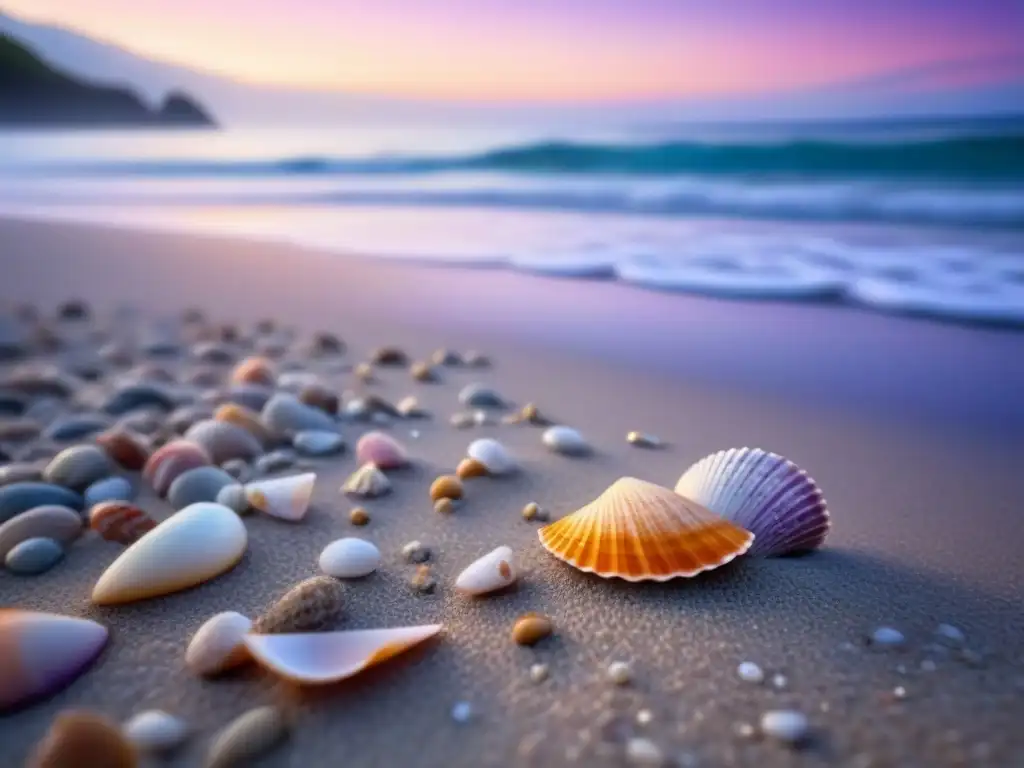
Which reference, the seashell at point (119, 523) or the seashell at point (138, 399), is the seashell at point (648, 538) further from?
the seashell at point (138, 399)

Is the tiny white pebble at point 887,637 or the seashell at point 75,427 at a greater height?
the tiny white pebble at point 887,637

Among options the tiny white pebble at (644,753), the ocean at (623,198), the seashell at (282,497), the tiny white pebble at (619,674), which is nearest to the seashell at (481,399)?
the seashell at (282,497)

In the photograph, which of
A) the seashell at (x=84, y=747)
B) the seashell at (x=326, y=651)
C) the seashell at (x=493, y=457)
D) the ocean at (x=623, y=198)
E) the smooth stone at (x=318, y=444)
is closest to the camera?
the seashell at (x=84, y=747)

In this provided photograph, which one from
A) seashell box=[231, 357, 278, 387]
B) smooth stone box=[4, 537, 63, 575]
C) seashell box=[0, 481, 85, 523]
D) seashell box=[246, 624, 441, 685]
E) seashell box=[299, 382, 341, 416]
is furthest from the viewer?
seashell box=[231, 357, 278, 387]

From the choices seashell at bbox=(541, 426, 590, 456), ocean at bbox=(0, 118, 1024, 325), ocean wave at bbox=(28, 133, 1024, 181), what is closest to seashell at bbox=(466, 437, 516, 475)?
seashell at bbox=(541, 426, 590, 456)

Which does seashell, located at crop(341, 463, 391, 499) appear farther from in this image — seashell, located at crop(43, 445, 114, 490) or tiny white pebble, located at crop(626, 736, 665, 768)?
tiny white pebble, located at crop(626, 736, 665, 768)

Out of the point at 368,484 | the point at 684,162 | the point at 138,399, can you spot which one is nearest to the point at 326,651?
the point at 368,484

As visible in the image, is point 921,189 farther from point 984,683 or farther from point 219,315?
point 984,683

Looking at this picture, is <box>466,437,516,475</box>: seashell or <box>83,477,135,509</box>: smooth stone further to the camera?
<box>466,437,516,475</box>: seashell
